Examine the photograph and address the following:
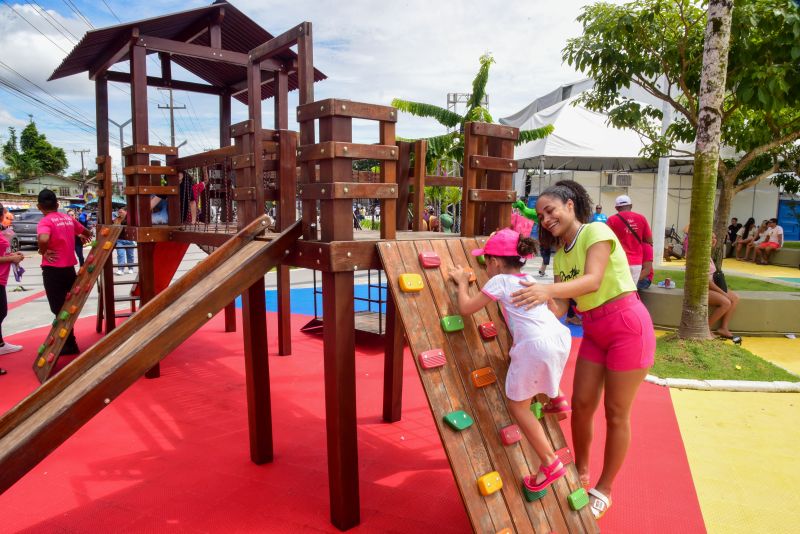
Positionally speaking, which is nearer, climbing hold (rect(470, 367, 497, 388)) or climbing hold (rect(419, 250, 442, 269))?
climbing hold (rect(470, 367, 497, 388))

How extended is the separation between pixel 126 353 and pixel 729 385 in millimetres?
5895

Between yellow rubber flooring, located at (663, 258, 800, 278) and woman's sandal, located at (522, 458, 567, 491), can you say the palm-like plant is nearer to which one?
yellow rubber flooring, located at (663, 258, 800, 278)

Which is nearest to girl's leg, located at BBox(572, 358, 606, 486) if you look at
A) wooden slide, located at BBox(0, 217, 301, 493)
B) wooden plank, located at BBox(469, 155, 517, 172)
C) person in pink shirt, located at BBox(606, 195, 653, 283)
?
wooden plank, located at BBox(469, 155, 517, 172)

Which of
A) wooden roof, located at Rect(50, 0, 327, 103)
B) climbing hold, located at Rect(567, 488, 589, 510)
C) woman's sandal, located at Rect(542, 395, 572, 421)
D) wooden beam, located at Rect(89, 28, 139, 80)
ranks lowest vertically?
climbing hold, located at Rect(567, 488, 589, 510)

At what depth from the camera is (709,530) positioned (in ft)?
10.1

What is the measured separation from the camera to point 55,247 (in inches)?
258

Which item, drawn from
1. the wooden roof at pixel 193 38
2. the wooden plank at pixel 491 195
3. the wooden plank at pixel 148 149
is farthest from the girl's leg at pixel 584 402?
the wooden roof at pixel 193 38

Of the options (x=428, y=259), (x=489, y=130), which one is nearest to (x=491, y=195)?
(x=489, y=130)

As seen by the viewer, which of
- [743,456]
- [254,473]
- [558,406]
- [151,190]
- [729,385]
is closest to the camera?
[558,406]

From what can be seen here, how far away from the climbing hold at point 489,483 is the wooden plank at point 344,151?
190cm

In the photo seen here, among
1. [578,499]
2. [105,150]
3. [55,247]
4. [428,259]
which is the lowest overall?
[578,499]

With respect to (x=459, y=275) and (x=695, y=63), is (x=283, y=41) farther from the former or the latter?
(x=695, y=63)

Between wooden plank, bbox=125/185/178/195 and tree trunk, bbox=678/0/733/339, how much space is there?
6.36m

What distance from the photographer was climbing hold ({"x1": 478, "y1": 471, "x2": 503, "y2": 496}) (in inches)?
103
